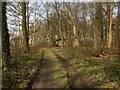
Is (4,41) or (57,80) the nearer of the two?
(57,80)

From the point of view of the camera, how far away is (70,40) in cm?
5584

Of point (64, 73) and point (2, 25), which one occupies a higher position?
point (2, 25)

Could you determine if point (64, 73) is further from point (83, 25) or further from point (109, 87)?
point (83, 25)

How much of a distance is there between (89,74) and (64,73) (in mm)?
1544

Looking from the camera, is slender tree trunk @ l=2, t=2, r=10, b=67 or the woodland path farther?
slender tree trunk @ l=2, t=2, r=10, b=67

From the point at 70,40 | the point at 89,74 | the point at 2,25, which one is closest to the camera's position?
the point at 89,74

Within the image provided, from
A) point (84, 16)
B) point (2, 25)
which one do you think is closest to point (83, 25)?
point (84, 16)

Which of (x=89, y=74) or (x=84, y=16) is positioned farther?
(x=84, y=16)

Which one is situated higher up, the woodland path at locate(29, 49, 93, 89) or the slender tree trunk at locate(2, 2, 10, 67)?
the slender tree trunk at locate(2, 2, 10, 67)

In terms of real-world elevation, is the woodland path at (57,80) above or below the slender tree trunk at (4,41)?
below

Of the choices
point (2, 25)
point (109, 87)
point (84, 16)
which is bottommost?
point (109, 87)

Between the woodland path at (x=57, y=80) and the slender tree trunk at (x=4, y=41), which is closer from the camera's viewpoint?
the woodland path at (x=57, y=80)

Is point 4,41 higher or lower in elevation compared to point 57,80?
higher

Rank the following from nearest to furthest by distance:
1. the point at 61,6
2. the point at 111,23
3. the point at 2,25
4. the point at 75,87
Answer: the point at 75,87, the point at 2,25, the point at 111,23, the point at 61,6
